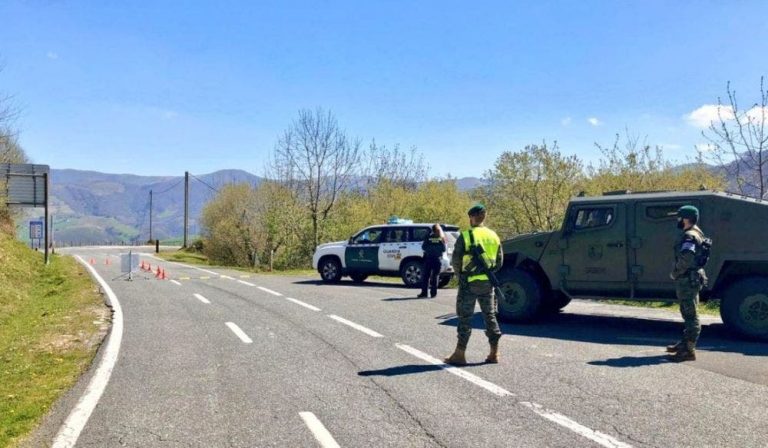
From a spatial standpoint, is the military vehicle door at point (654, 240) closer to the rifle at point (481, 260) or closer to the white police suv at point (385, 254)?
the rifle at point (481, 260)

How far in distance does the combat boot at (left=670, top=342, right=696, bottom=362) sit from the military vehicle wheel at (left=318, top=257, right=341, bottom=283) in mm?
13317

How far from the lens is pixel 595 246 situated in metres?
10.0

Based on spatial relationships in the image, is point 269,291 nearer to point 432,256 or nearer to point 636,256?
point 432,256

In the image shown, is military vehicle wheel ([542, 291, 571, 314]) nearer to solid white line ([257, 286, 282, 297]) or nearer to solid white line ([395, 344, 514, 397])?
solid white line ([395, 344, 514, 397])

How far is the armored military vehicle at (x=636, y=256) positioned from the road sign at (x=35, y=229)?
41850mm

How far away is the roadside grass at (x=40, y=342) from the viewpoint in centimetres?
560

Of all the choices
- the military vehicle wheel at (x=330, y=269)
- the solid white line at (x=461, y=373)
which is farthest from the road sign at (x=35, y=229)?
the solid white line at (x=461, y=373)

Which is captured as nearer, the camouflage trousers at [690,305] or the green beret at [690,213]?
the camouflage trousers at [690,305]

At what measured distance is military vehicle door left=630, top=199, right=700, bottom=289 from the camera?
9.40 meters

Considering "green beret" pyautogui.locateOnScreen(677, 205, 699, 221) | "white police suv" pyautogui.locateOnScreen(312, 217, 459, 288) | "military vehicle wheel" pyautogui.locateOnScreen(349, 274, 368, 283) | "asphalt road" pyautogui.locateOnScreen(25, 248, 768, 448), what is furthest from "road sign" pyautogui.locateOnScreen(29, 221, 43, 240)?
"green beret" pyautogui.locateOnScreen(677, 205, 699, 221)

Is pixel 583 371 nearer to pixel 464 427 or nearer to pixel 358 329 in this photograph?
pixel 464 427

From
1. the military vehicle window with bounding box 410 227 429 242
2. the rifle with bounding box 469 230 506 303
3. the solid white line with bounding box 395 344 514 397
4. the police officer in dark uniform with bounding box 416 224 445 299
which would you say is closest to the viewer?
the solid white line with bounding box 395 344 514 397

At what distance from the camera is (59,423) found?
5004 millimetres

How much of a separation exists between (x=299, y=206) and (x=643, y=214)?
28078 mm
